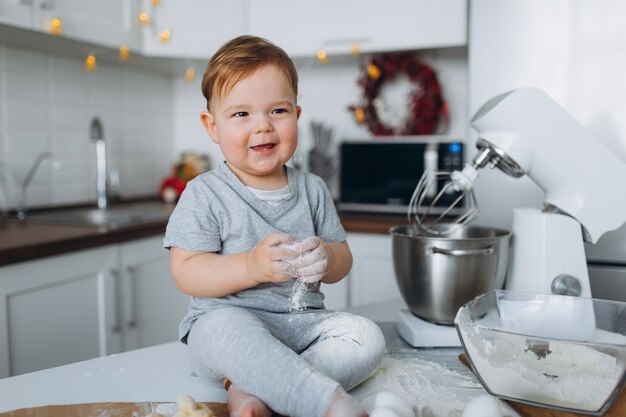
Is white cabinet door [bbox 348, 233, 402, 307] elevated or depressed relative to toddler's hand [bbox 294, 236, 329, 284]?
depressed

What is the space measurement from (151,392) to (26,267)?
2.94 ft

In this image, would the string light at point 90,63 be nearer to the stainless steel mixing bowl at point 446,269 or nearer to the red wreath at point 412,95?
the red wreath at point 412,95

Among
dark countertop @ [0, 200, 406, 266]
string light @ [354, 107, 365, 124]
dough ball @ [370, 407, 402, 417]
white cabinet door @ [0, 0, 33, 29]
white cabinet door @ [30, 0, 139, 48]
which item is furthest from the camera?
string light @ [354, 107, 365, 124]

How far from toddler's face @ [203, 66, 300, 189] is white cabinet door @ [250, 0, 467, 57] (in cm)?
134

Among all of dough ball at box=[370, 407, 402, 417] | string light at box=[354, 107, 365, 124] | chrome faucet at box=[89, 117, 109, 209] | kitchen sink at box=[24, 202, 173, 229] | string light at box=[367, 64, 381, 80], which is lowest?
dough ball at box=[370, 407, 402, 417]

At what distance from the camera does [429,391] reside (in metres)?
0.73

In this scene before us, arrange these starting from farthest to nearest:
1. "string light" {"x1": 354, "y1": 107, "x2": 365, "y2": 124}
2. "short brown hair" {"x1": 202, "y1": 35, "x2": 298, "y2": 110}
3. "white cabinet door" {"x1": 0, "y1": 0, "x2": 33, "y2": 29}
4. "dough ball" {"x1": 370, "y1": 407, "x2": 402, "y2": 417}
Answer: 1. "string light" {"x1": 354, "y1": 107, "x2": 365, "y2": 124}
2. "white cabinet door" {"x1": 0, "y1": 0, "x2": 33, "y2": 29}
3. "short brown hair" {"x1": 202, "y1": 35, "x2": 298, "y2": 110}
4. "dough ball" {"x1": 370, "y1": 407, "x2": 402, "y2": 417}

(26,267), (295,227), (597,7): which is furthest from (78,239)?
(597,7)

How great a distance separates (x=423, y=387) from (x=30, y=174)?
1.73 meters

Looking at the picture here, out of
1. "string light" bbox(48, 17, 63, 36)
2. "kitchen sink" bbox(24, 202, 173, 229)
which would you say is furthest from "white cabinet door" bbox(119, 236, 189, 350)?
"string light" bbox(48, 17, 63, 36)

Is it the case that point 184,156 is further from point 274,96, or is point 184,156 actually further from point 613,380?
point 613,380

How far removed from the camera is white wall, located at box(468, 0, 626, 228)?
148cm

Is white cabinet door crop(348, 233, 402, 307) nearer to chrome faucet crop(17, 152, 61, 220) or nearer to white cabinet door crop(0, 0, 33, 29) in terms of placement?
chrome faucet crop(17, 152, 61, 220)

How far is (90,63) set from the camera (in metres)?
2.17
